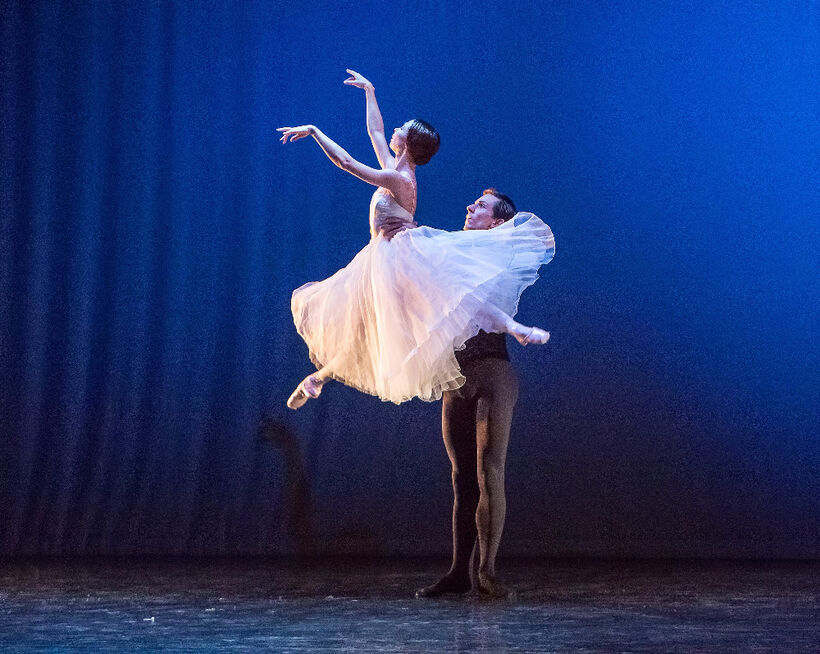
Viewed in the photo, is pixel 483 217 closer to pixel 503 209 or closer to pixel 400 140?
pixel 503 209

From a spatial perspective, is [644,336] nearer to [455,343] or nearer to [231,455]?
[455,343]

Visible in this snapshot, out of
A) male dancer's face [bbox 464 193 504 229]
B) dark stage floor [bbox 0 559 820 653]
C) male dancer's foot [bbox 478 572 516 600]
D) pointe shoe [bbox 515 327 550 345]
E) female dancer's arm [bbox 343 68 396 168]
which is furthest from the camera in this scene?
male dancer's face [bbox 464 193 504 229]

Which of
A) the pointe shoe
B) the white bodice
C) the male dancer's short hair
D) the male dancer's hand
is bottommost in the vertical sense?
the pointe shoe

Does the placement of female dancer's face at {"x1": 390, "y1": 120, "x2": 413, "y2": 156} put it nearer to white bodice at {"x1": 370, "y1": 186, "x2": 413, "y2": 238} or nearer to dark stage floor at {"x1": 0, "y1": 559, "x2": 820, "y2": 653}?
white bodice at {"x1": 370, "y1": 186, "x2": 413, "y2": 238}

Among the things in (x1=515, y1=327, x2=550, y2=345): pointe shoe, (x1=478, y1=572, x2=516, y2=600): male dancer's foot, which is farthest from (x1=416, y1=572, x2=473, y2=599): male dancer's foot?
(x1=515, y1=327, x2=550, y2=345): pointe shoe

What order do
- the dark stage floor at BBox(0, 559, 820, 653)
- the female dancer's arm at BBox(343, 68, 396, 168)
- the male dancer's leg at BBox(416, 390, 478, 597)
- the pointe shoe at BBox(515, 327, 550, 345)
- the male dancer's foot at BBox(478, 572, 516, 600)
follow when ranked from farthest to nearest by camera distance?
the female dancer's arm at BBox(343, 68, 396, 168)
the male dancer's leg at BBox(416, 390, 478, 597)
the male dancer's foot at BBox(478, 572, 516, 600)
the pointe shoe at BBox(515, 327, 550, 345)
the dark stage floor at BBox(0, 559, 820, 653)

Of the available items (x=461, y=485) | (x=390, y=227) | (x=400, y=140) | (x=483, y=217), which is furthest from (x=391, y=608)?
(x=400, y=140)

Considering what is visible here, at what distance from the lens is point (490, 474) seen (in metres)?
2.87

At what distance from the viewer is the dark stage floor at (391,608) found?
7.20 feet

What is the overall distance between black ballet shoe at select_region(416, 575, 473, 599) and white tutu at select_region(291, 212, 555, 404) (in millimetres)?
583

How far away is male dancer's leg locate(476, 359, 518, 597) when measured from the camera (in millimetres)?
2865

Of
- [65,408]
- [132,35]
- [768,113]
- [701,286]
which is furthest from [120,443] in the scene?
[768,113]

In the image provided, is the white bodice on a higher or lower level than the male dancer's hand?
higher

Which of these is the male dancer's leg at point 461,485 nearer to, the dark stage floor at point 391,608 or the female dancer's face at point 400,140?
the dark stage floor at point 391,608
